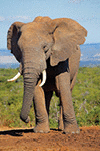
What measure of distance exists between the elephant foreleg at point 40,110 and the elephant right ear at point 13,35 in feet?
3.90

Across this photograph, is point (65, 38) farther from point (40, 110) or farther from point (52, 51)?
point (40, 110)

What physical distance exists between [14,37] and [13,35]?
7cm

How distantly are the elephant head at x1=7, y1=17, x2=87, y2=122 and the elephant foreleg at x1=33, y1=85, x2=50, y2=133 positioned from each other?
39 centimetres

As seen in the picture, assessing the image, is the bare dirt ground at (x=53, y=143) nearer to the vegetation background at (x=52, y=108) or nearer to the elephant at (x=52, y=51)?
the elephant at (x=52, y=51)

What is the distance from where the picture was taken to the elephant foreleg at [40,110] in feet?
25.1

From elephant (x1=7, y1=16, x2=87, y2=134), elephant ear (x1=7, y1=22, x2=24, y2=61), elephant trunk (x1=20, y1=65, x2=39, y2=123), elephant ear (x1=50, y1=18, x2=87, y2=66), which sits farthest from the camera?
elephant ear (x1=7, y1=22, x2=24, y2=61)

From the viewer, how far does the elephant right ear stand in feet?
25.5

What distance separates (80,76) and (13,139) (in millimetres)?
22208

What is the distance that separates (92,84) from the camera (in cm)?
2491

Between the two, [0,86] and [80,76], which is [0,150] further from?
[80,76]

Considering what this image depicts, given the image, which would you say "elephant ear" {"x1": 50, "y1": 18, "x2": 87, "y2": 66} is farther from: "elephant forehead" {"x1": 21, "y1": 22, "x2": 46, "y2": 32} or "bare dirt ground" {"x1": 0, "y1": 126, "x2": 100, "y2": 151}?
"bare dirt ground" {"x1": 0, "y1": 126, "x2": 100, "y2": 151}

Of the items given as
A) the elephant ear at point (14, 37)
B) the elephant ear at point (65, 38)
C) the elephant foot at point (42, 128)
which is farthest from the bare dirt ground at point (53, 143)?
the elephant ear at point (14, 37)

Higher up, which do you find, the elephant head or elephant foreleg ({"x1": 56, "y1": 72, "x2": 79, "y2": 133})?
the elephant head

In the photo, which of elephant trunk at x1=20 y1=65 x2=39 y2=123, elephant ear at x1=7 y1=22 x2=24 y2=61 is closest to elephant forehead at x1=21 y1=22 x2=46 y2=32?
elephant ear at x1=7 y1=22 x2=24 y2=61
